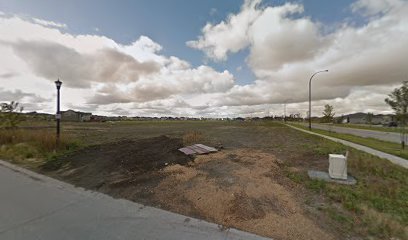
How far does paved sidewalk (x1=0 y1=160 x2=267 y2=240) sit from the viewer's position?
3828 mm

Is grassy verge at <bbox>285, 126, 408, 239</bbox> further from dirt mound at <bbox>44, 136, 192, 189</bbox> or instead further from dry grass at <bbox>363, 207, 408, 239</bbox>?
dirt mound at <bbox>44, 136, 192, 189</bbox>

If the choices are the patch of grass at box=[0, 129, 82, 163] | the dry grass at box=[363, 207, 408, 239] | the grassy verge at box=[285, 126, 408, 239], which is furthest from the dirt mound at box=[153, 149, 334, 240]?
the patch of grass at box=[0, 129, 82, 163]

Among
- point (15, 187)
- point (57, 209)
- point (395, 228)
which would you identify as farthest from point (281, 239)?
point (15, 187)

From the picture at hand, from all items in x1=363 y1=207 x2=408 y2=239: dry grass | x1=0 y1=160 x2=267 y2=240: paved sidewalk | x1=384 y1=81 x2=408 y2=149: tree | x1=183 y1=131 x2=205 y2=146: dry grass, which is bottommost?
x1=0 y1=160 x2=267 y2=240: paved sidewalk

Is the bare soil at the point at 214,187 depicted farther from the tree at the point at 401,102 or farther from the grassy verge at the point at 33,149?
the tree at the point at 401,102

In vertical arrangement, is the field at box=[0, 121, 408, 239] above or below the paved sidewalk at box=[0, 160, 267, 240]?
above

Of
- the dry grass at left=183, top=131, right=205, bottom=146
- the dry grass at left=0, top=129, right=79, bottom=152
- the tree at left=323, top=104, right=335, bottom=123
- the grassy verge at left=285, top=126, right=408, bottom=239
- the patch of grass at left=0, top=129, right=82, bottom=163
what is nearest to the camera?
the grassy verge at left=285, top=126, right=408, bottom=239

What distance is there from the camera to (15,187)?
6574 mm

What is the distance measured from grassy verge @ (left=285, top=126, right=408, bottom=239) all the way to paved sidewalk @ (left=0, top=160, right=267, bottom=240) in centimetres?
207

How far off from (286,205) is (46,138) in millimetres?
13555

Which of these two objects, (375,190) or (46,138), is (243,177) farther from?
(46,138)

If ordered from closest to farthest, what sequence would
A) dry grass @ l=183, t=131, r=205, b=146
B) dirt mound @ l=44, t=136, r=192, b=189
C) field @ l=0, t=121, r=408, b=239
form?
field @ l=0, t=121, r=408, b=239, dirt mound @ l=44, t=136, r=192, b=189, dry grass @ l=183, t=131, r=205, b=146

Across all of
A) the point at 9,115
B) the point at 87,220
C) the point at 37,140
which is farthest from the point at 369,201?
the point at 9,115

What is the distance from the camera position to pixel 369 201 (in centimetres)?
534
